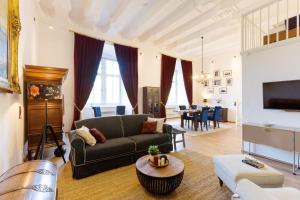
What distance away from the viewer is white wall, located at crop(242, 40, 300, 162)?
3209 millimetres

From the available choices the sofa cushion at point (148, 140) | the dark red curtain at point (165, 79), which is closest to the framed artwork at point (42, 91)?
the sofa cushion at point (148, 140)

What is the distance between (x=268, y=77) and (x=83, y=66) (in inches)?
217

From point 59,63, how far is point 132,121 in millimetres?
3598

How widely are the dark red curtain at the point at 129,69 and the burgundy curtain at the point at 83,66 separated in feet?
3.25

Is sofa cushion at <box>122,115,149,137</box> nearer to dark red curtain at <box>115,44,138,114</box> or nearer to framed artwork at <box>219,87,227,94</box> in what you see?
A: dark red curtain at <box>115,44,138,114</box>

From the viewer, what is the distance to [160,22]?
5660mm

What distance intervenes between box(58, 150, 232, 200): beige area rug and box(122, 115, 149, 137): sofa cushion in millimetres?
926

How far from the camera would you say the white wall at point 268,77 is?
10.5 ft

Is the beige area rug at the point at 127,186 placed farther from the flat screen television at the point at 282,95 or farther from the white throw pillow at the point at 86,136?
the flat screen television at the point at 282,95

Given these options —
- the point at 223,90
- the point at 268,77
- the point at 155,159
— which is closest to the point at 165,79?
the point at 223,90

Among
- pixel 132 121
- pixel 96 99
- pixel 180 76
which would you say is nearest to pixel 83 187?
pixel 132 121

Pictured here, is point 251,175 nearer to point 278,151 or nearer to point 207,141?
point 278,151

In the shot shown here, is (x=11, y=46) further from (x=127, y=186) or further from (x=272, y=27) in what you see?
(x=272, y=27)

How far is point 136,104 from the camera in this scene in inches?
292
